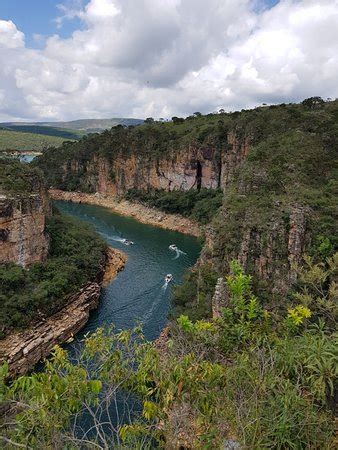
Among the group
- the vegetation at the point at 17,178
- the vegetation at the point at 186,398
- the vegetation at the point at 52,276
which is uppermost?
the vegetation at the point at 17,178

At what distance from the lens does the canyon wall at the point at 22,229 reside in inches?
1024

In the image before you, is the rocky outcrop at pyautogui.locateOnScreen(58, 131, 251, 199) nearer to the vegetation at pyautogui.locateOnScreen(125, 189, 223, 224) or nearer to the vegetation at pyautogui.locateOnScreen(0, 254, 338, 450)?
the vegetation at pyautogui.locateOnScreen(125, 189, 223, 224)

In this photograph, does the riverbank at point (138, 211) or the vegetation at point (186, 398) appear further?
the riverbank at point (138, 211)

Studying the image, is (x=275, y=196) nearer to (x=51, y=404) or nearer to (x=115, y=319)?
(x=115, y=319)

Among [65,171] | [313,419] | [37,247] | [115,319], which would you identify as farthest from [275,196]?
[65,171]

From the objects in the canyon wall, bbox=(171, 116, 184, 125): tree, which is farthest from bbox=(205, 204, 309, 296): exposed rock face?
bbox=(171, 116, 184, 125): tree

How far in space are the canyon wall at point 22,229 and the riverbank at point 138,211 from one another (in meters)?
26.2

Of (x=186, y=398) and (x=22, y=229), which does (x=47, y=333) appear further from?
(x=186, y=398)

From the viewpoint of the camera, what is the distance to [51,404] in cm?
575

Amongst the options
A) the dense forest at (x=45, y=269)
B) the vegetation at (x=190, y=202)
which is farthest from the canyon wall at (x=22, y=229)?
the vegetation at (x=190, y=202)

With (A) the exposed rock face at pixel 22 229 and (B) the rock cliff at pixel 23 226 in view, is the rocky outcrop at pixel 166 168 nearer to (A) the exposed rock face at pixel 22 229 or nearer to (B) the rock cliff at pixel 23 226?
(B) the rock cliff at pixel 23 226

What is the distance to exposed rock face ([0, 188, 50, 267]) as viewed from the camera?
26.0 m

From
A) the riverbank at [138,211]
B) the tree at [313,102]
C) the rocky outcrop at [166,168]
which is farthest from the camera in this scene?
the rocky outcrop at [166,168]

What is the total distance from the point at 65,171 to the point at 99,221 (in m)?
25.3
